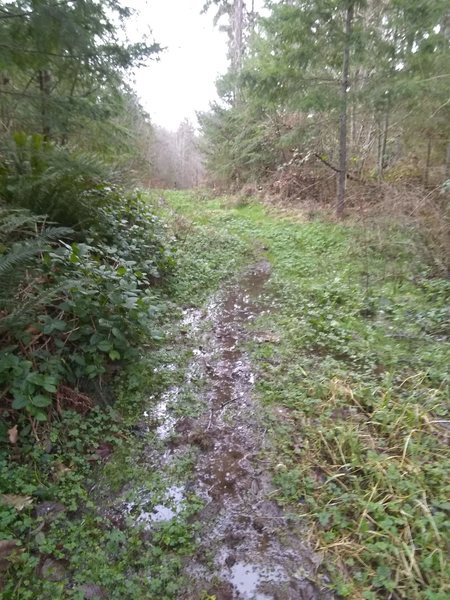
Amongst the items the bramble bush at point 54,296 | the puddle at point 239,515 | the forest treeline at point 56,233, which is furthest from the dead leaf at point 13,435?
the puddle at point 239,515

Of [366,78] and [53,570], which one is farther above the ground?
[366,78]

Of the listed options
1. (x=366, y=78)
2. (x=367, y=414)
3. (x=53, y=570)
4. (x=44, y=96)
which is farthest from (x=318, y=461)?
(x=366, y=78)

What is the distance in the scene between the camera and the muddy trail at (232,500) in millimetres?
2227

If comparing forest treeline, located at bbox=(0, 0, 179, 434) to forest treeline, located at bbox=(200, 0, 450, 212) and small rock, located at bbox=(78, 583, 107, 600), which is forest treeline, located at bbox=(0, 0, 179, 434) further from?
forest treeline, located at bbox=(200, 0, 450, 212)

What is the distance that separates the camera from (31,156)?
13.7 ft

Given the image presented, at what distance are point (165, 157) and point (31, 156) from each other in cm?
2201

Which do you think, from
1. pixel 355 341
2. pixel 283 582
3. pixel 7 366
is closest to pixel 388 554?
pixel 283 582

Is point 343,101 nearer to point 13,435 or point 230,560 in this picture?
point 13,435

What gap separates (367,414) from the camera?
11.1 feet

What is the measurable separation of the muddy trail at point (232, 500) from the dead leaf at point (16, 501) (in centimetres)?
72

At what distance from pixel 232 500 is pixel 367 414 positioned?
142cm

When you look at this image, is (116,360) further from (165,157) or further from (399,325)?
(165,157)

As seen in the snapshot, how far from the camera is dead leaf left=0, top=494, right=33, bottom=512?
2.46m

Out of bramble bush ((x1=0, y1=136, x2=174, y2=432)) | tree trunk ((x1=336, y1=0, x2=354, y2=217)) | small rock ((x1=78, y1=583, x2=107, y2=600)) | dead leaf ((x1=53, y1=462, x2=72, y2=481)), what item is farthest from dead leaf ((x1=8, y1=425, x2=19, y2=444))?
tree trunk ((x1=336, y1=0, x2=354, y2=217))
